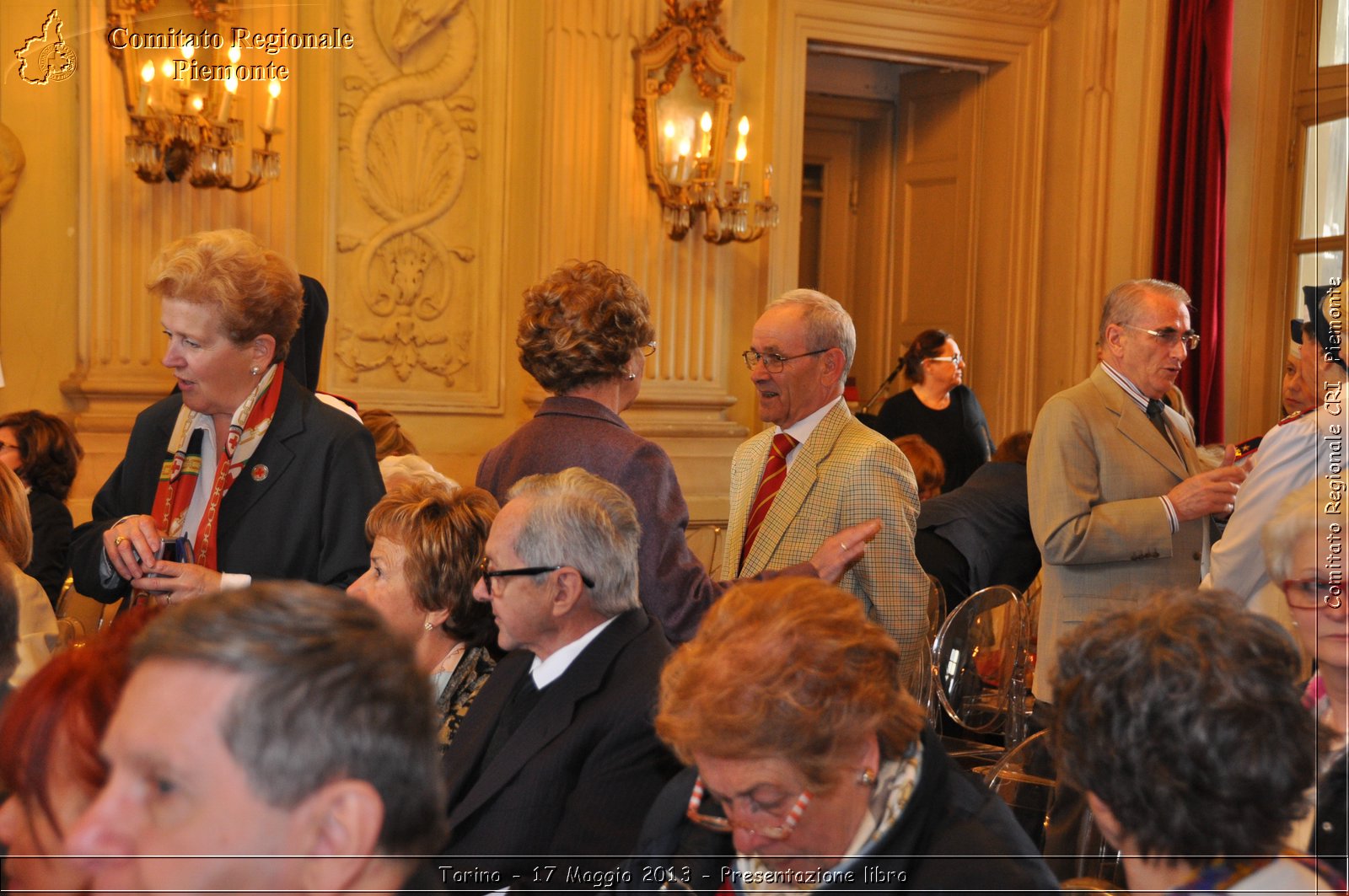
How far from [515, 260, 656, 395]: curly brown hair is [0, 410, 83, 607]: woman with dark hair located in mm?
2053

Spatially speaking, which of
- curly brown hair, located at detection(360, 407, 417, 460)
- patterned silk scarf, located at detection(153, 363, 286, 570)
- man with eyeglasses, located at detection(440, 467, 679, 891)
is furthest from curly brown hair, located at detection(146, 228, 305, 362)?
curly brown hair, located at detection(360, 407, 417, 460)

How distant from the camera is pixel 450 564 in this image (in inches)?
103

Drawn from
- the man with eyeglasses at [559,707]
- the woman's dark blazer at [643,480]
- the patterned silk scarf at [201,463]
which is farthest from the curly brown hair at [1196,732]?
the patterned silk scarf at [201,463]

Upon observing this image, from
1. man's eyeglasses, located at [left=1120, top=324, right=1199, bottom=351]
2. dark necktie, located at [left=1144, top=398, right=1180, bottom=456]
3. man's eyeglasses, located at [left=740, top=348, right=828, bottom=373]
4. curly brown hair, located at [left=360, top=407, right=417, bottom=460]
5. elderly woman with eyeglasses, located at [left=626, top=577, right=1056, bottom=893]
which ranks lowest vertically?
elderly woman with eyeglasses, located at [left=626, top=577, right=1056, bottom=893]

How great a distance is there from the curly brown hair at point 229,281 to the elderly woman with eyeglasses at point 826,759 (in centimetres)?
134

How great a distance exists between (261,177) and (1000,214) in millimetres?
4358

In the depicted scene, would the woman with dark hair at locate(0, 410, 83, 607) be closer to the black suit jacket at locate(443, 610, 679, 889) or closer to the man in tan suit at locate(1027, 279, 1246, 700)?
the black suit jacket at locate(443, 610, 679, 889)

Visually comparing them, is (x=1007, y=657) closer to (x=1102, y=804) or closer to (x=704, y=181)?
(x=1102, y=804)

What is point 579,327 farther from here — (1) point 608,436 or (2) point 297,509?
(2) point 297,509

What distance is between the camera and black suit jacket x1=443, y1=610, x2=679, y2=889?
206 centimetres

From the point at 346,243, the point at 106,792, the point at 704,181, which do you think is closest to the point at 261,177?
the point at 346,243

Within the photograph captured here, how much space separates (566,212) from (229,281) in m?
3.73

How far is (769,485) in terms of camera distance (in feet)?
10.9

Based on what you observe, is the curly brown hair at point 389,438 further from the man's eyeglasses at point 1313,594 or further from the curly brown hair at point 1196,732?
the curly brown hair at point 1196,732
